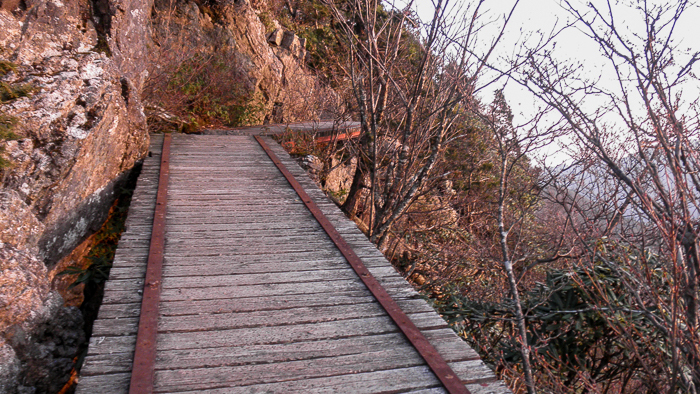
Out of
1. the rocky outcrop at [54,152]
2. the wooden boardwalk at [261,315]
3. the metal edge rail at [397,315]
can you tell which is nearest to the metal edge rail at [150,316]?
the wooden boardwalk at [261,315]

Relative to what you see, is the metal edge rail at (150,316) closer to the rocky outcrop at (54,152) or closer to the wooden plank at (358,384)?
the wooden plank at (358,384)

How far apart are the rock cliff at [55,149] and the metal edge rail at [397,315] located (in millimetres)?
2140

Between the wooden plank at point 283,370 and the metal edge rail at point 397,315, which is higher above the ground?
the metal edge rail at point 397,315

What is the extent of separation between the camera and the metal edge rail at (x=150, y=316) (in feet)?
7.12

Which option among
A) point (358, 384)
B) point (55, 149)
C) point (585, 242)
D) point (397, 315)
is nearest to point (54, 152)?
point (55, 149)

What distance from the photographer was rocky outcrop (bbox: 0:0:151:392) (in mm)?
2943

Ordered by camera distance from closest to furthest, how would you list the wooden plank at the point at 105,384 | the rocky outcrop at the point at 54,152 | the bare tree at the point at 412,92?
the wooden plank at the point at 105,384, the rocky outcrop at the point at 54,152, the bare tree at the point at 412,92

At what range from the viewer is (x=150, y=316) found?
2.67 meters

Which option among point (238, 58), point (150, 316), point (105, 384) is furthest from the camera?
point (238, 58)

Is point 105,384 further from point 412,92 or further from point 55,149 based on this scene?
point 412,92

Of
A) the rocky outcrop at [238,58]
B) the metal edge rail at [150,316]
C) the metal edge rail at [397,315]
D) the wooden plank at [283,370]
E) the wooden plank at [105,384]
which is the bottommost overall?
the wooden plank at [105,384]

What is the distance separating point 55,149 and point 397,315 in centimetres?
320

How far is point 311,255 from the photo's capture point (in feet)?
12.3

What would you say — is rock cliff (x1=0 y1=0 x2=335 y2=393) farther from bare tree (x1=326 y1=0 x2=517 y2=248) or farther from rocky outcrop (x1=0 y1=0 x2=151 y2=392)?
bare tree (x1=326 y1=0 x2=517 y2=248)
